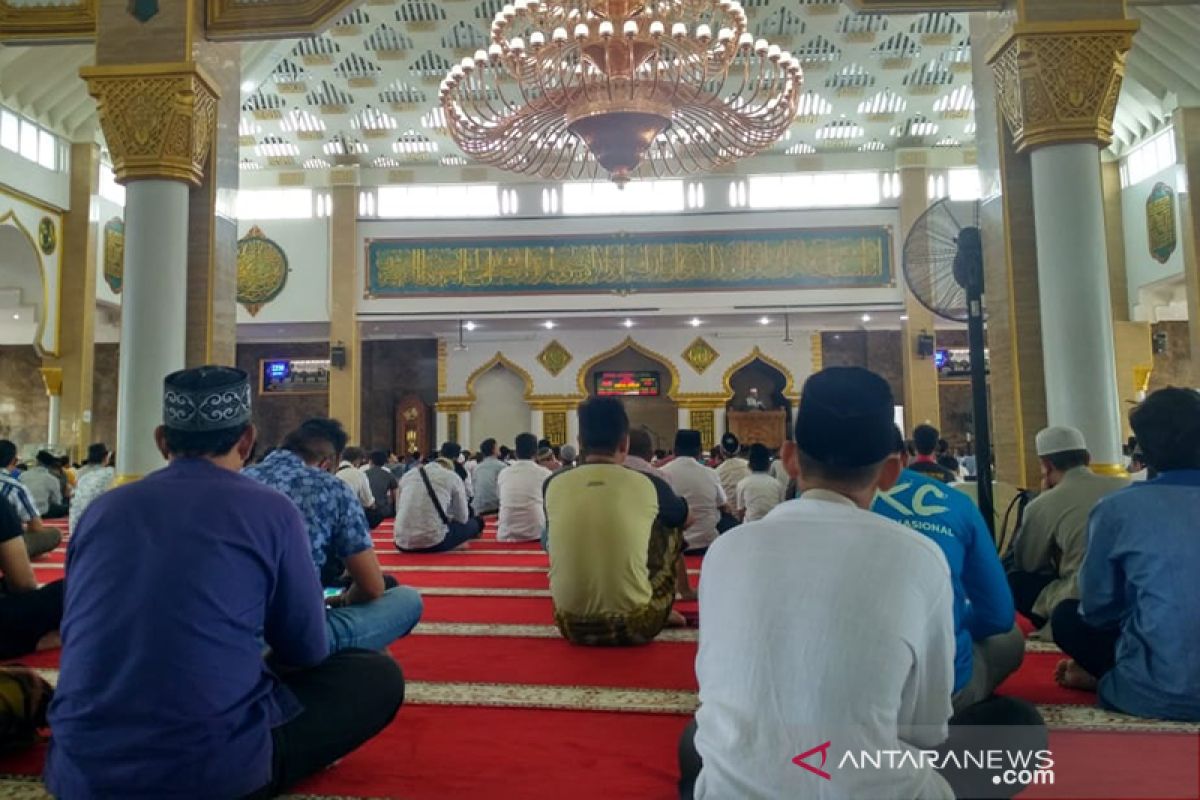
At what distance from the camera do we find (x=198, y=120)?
15.1 ft

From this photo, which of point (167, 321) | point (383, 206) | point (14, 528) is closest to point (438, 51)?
point (383, 206)

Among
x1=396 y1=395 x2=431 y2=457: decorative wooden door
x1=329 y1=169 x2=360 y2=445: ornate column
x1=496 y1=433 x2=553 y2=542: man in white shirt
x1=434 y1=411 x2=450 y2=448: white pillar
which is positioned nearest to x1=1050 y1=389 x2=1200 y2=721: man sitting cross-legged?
x1=496 y1=433 x2=553 y2=542: man in white shirt

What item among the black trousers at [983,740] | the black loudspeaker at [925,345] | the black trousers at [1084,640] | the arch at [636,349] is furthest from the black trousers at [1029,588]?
the arch at [636,349]

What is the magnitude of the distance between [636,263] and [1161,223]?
6539 mm

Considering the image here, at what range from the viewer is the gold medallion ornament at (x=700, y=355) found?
44.0 feet

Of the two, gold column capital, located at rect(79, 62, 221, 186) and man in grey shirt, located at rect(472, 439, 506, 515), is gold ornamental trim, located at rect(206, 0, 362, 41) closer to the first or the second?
gold column capital, located at rect(79, 62, 221, 186)

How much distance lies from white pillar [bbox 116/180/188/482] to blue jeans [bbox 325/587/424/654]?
2.74 m

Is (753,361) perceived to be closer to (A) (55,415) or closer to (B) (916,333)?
(B) (916,333)

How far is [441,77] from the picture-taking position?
10.7m

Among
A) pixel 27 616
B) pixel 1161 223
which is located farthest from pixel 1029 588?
pixel 1161 223

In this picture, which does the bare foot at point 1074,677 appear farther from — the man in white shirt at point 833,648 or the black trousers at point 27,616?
the black trousers at point 27,616

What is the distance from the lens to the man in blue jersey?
1579 mm

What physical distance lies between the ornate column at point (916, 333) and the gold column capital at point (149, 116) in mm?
9518

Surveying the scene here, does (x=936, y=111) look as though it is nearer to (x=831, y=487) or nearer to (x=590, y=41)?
(x=590, y=41)
